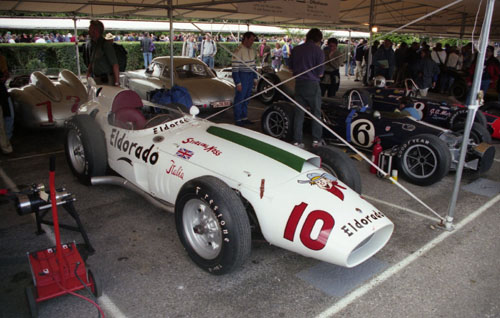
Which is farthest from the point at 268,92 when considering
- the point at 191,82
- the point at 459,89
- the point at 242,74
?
the point at 459,89

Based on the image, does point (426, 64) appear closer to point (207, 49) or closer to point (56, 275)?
point (207, 49)

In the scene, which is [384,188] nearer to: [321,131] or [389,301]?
[321,131]

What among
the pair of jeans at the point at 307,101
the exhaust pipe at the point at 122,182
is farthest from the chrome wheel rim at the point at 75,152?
the pair of jeans at the point at 307,101

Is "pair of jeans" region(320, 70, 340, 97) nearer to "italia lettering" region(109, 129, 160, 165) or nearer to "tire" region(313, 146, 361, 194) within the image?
"tire" region(313, 146, 361, 194)

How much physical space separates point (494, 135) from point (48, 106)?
27.9 ft

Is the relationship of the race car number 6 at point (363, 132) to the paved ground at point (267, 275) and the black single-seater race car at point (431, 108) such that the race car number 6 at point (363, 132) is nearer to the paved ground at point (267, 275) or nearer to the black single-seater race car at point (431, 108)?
the black single-seater race car at point (431, 108)

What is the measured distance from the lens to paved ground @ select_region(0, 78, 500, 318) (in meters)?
2.76

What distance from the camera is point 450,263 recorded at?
336cm

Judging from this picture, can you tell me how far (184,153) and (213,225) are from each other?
840mm

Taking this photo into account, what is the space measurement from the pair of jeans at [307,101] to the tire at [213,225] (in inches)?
138

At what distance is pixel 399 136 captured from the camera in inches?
225

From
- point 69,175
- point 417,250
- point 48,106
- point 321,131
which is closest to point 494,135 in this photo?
point 321,131

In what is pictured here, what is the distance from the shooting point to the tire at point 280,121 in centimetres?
668

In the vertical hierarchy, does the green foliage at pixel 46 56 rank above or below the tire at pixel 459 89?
above
